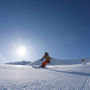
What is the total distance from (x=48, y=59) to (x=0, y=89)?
7.74 meters

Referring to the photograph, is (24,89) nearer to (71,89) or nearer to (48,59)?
(71,89)

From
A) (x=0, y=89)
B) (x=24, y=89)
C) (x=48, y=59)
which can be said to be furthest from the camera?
(x=48, y=59)

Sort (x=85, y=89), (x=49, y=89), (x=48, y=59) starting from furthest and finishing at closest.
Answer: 1. (x=48, y=59)
2. (x=85, y=89)
3. (x=49, y=89)

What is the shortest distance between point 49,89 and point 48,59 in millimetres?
7331

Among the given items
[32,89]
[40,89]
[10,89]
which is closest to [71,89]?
[40,89]

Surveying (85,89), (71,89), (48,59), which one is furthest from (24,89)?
(48,59)

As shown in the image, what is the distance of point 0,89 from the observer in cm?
165

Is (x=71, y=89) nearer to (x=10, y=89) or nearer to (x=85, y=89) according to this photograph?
(x=85, y=89)

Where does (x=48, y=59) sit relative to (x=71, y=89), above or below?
above

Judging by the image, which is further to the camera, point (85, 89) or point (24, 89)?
point (85, 89)

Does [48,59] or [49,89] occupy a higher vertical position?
[48,59]

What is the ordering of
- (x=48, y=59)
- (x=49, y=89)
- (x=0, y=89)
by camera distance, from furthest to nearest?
(x=48, y=59)
(x=49, y=89)
(x=0, y=89)

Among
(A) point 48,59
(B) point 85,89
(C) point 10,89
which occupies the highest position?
(A) point 48,59

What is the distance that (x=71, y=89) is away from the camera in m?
2.07
